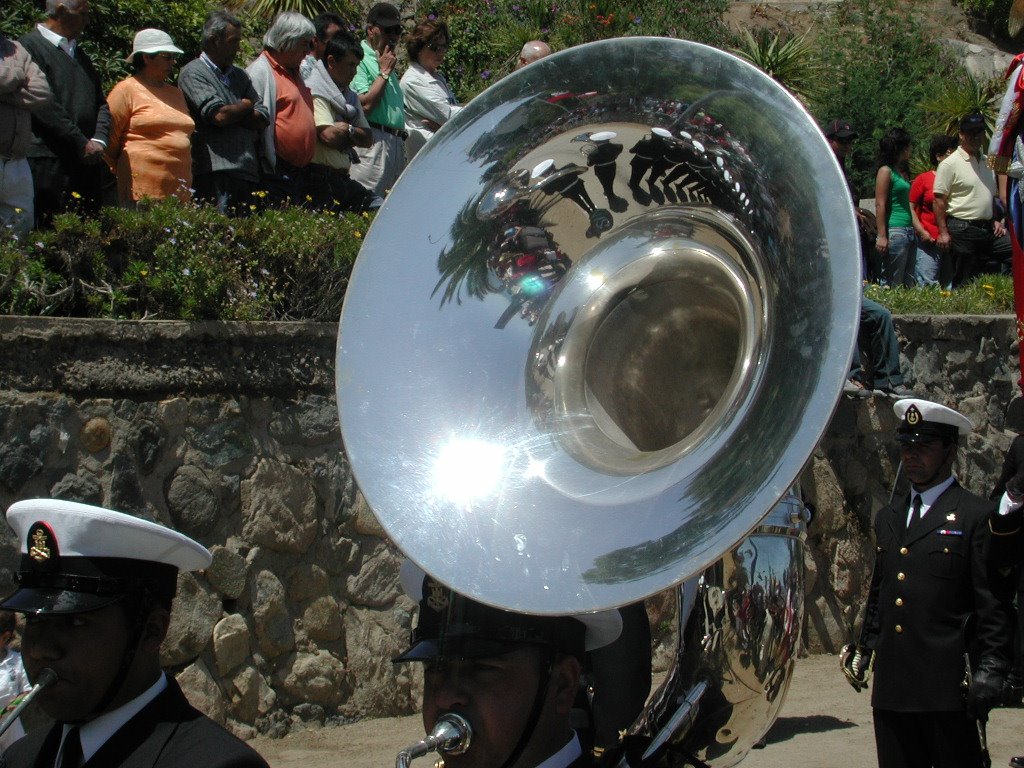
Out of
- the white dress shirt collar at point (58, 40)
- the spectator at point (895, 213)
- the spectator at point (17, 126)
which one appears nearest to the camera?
the spectator at point (17, 126)

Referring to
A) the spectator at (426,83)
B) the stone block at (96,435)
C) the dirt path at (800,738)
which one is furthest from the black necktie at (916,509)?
the spectator at (426,83)

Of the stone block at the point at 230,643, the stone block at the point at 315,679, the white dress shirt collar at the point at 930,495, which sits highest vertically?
the white dress shirt collar at the point at 930,495

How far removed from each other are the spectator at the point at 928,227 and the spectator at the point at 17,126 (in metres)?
6.25

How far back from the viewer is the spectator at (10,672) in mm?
3297

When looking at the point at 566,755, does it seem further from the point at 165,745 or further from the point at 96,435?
the point at 96,435

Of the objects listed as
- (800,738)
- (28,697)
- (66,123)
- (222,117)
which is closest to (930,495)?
(800,738)

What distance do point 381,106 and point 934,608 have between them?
13.4 feet

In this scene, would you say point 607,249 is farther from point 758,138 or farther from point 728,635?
point 728,635

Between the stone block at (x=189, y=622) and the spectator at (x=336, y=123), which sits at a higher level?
the spectator at (x=336, y=123)

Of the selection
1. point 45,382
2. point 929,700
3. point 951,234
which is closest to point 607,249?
point 929,700

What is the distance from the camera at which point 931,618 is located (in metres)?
4.29

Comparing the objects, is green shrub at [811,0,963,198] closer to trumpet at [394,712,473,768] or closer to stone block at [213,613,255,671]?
stone block at [213,613,255,671]

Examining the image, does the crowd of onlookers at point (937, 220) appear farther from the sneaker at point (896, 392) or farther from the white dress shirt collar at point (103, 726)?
the white dress shirt collar at point (103, 726)

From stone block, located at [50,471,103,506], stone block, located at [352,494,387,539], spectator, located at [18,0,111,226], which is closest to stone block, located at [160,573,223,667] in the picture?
stone block, located at [50,471,103,506]
